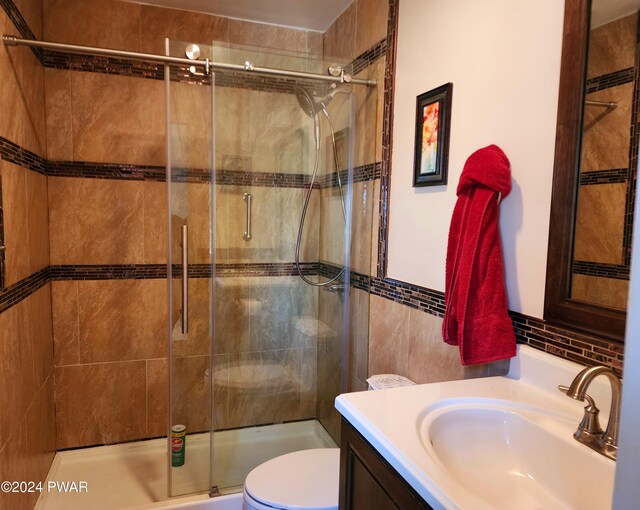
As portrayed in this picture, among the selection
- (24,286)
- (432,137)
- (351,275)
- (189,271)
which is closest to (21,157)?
(24,286)

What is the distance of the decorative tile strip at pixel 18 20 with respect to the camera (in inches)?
67.6

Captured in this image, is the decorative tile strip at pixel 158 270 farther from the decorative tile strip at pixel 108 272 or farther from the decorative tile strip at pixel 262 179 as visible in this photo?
the decorative tile strip at pixel 262 179

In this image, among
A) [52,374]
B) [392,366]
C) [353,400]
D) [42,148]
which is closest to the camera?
[353,400]

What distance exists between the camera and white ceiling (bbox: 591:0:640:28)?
0.93 metres

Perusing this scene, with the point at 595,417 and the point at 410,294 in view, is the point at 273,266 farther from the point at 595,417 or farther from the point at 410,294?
the point at 595,417

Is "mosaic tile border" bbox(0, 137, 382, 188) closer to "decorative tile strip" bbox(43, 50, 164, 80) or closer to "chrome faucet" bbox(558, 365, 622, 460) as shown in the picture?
"decorative tile strip" bbox(43, 50, 164, 80)

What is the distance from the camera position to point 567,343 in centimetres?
106

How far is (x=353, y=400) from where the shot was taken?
109 centimetres

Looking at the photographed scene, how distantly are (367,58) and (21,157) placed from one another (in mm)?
1647

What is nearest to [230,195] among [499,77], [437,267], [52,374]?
[437,267]

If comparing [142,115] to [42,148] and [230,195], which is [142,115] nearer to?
[42,148]

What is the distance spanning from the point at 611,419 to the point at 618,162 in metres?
0.57

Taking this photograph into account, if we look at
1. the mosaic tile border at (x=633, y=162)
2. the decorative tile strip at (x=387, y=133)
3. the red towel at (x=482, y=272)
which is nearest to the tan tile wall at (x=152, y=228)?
the decorative tile strip at (x=387, y=133)

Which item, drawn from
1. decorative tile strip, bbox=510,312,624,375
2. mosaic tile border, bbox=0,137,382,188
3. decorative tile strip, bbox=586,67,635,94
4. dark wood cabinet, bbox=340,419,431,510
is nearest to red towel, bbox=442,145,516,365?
decorative tile strip, bbox=510,312,624,375
